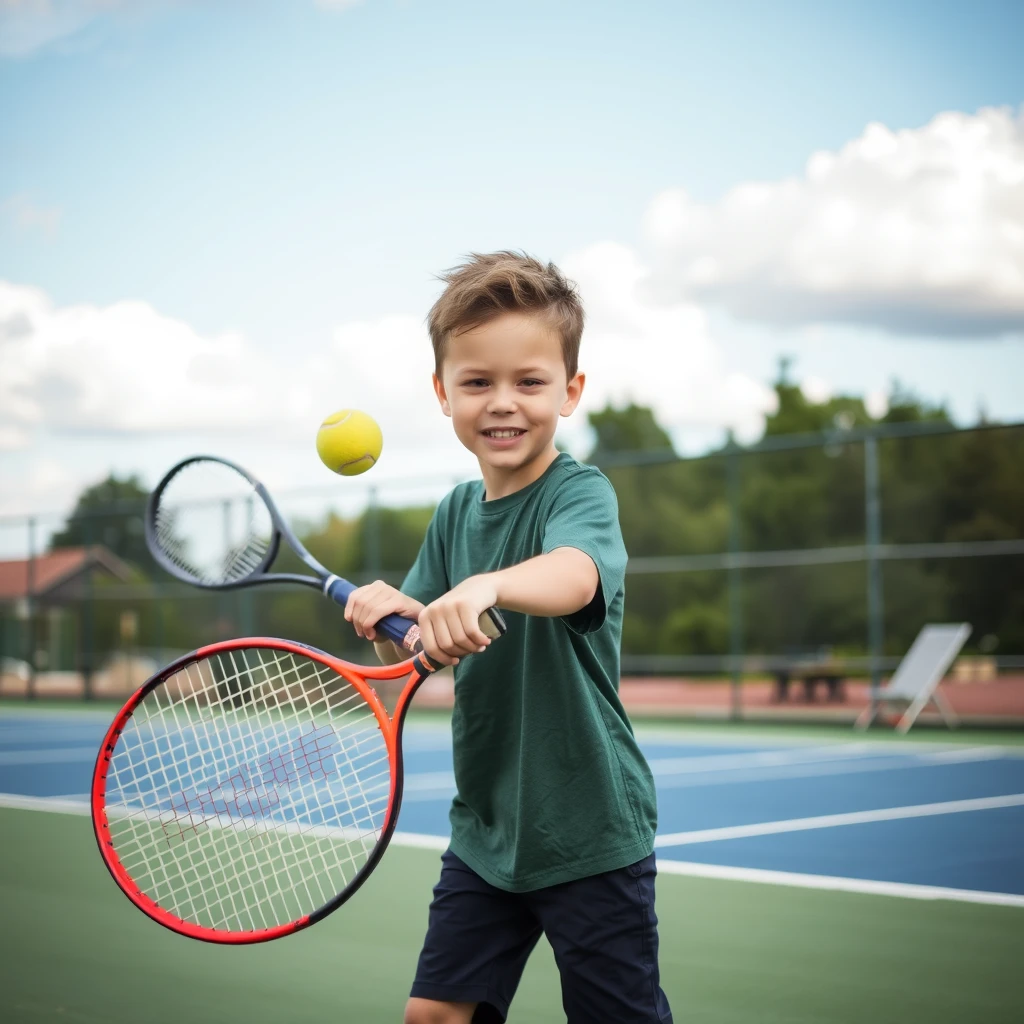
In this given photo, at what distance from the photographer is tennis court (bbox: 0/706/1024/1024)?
344 cm

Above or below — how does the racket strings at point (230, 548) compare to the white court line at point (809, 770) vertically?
above

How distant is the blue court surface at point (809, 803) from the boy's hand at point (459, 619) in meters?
3.29

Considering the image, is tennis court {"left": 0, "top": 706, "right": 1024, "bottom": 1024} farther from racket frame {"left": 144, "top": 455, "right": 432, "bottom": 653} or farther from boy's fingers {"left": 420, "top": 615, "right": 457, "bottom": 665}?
boy's fingers {"left": 420, "top": 615, "right": 457, "bottom": 665}

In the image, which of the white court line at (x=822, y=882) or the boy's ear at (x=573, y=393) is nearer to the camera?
the boy's ear at (x=573, y=393)

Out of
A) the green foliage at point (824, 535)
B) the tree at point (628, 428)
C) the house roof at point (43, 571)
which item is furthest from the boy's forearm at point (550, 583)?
the tree at point (628, 428)

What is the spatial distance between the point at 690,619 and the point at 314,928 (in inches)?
786

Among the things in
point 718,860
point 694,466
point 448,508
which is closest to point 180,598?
point 694,466

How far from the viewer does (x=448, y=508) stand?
250 cm

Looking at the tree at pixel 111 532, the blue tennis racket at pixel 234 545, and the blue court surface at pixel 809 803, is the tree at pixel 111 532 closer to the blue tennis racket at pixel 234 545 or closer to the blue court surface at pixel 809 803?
the blue court surface at pixel 809 803

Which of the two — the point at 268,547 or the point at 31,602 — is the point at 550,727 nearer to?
the point at 268,547

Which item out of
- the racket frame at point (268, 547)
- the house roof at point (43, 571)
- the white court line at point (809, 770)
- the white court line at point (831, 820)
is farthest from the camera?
the house roof at point (43, 571)

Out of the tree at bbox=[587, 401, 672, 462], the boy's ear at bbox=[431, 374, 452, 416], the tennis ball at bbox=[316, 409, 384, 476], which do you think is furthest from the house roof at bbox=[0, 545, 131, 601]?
the tree at bbox=[587, 401, 672, 462]

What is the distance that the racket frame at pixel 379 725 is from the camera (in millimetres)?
2080

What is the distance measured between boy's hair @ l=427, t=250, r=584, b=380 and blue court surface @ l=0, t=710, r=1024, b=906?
10.2 ft
